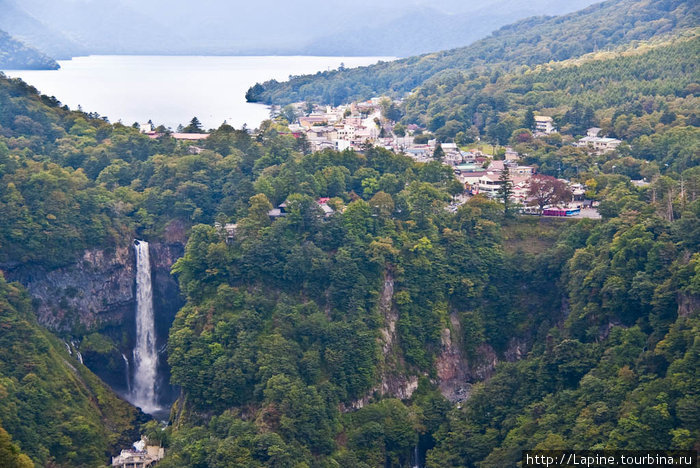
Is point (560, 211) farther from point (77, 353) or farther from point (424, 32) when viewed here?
point (424, 32)

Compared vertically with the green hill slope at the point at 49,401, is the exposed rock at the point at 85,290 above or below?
above

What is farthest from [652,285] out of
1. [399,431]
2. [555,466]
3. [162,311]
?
[162,311]

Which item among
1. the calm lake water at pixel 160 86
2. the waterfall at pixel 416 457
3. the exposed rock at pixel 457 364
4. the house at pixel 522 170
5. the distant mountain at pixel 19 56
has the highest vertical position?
the distant mountain at pixel 19 56

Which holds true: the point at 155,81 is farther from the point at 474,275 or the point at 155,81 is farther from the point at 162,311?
the point at 474,275

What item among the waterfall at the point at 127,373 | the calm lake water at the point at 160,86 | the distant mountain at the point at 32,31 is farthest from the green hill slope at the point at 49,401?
the distant mountain at the point at 32,31

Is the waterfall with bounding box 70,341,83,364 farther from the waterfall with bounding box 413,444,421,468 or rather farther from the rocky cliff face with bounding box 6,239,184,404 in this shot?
the waterfall with bounding box 413,444,421,468

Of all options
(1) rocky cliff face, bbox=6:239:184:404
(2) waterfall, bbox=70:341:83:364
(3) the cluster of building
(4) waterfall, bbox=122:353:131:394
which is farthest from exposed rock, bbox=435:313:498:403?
(3) the cluster of building

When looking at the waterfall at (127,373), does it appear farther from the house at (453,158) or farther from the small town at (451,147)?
the house at (453,158)
